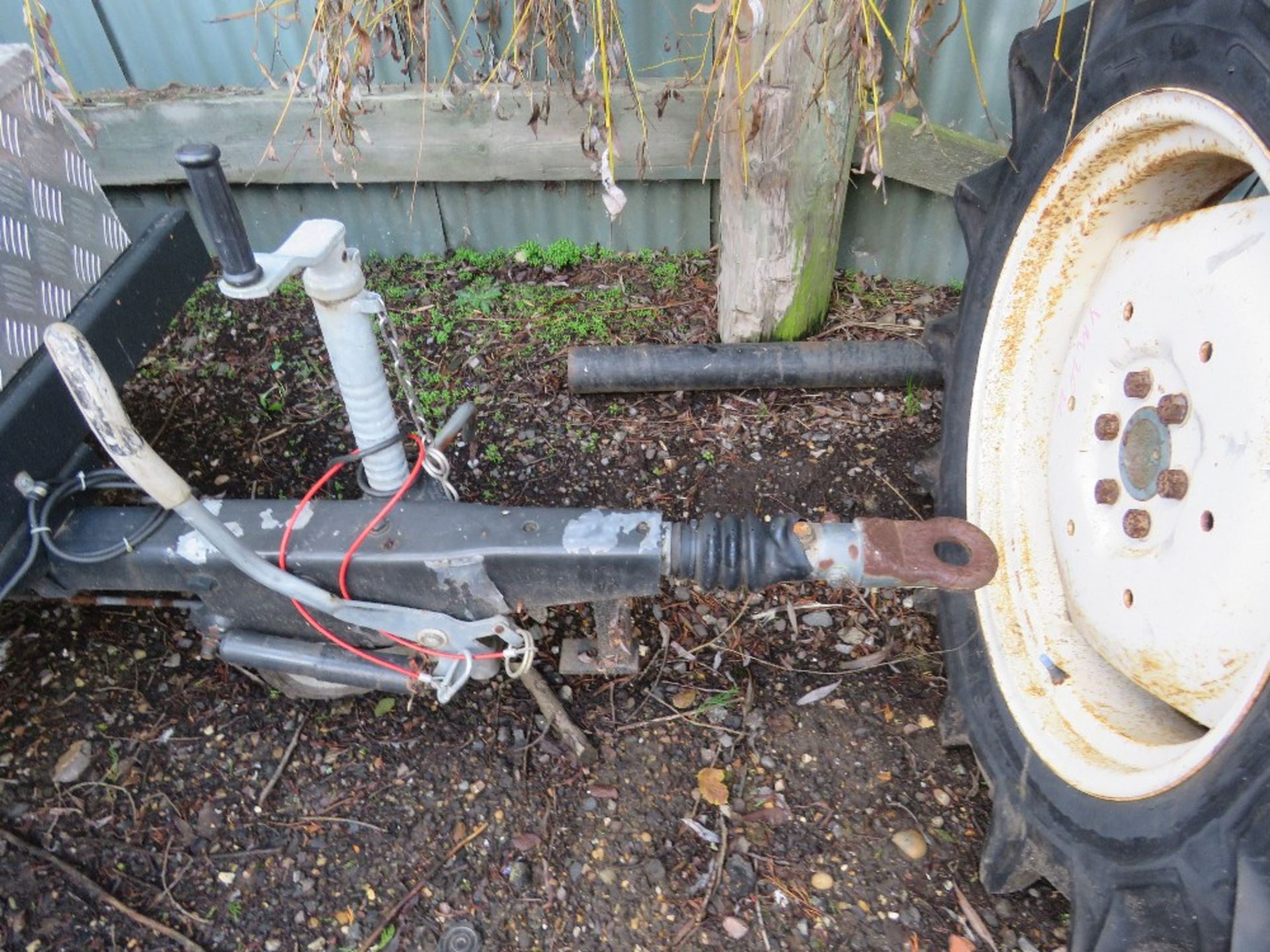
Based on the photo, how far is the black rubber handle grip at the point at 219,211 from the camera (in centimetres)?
133

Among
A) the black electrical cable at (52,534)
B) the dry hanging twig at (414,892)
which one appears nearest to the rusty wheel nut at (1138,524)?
the dry hanging twig at (414,892)

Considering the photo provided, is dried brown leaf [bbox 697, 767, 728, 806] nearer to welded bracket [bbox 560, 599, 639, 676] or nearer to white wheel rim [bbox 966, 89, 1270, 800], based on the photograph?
welded bracket [bbox 560, 599, 639, 676]


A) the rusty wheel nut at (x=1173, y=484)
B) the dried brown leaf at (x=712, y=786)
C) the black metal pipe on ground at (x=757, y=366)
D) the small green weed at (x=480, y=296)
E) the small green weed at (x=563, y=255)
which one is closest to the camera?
the rusty wheel nut at (x=1173, y=484)

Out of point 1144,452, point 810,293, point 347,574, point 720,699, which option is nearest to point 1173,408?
point 1144,452

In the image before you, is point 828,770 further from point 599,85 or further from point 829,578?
point 599,85

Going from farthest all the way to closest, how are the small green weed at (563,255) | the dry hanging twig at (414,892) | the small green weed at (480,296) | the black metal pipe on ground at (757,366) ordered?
the small green weed at (563,255) → the small green weed at (480,296) → the black metal pipe on ground at (757,366) → the dry hanging twig at (414,892)

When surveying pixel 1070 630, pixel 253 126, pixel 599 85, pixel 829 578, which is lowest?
pixel 1070 630

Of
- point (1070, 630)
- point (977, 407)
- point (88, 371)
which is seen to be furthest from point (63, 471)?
point (1070, 630)

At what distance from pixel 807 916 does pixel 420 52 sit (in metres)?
2.30

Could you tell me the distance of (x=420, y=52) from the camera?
2.40 meters

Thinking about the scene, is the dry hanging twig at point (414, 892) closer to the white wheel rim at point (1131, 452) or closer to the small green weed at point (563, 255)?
the white wheel rim at point (1131, 452)

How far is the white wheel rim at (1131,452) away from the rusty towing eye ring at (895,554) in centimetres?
26

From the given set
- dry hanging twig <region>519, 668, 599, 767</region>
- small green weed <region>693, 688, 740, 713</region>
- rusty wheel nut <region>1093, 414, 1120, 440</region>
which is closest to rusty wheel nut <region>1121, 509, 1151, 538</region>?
rusty wheel nut <region>1093, 414, 1120, 440</region>

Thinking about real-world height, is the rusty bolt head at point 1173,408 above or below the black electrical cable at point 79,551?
above
